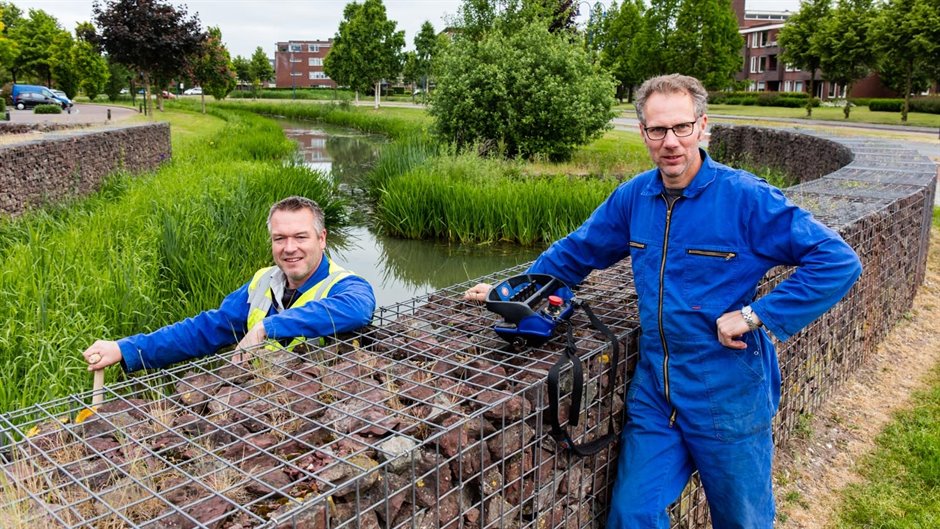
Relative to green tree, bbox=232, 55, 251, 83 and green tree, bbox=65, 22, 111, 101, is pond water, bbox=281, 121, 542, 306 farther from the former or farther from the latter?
green tree, bbox=232, 55, 251, 83

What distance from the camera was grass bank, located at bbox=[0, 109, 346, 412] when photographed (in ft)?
14.8

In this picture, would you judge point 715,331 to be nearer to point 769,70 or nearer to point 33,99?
point 33,99

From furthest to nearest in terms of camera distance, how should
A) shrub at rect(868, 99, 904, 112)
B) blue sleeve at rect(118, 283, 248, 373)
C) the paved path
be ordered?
1. shrub at rect(868, 99, 904, 112)
2. the paved path
3. blue sleeve at rect(118, 283, 248, 373)

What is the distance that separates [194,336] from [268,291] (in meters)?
0.38

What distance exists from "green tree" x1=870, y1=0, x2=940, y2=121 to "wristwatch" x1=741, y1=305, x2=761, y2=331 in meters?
31.6

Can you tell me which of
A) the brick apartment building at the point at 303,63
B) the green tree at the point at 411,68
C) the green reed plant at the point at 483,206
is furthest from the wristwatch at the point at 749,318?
the brick apartment building at the point at 303,63

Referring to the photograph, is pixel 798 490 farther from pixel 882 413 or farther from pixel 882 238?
pixel 882 238

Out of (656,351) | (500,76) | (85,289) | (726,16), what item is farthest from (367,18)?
(656,351)

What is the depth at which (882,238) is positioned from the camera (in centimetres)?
507

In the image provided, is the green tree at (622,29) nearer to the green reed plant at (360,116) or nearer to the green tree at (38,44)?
the green reed plant at (360,116)

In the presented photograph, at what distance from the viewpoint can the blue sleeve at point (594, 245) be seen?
2957mm

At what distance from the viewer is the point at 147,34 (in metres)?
27.7

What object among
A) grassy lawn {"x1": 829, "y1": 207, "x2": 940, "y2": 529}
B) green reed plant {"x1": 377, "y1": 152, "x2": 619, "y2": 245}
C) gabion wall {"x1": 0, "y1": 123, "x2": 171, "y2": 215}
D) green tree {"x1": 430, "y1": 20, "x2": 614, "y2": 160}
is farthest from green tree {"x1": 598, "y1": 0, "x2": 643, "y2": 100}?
grassy lawn {"x1": 829, "y1": 207, "x2": 940, "y2": 529}

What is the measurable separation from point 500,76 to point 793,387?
1195cm
